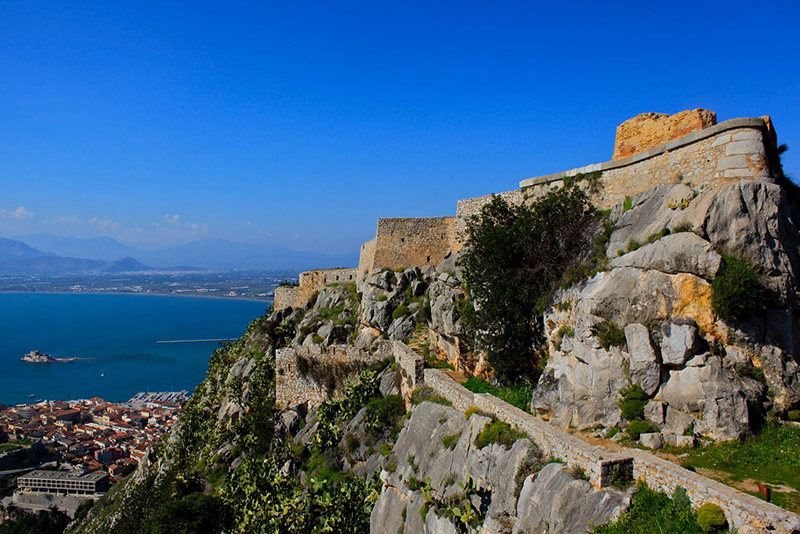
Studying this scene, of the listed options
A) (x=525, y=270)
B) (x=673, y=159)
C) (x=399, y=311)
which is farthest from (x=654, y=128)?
(x=399, y=311)

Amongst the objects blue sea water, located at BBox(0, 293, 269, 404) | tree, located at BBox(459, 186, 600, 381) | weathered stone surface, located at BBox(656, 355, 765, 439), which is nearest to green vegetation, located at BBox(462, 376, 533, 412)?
tree, located at BBox(459, 186, 600, 381)

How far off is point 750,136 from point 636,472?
7959 mm

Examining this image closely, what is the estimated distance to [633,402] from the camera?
10109 millimetres

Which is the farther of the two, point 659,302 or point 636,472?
point 659,302

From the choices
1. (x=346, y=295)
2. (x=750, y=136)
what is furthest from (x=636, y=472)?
(x=346, y=295)

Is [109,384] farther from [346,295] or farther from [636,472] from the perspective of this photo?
[636,472]

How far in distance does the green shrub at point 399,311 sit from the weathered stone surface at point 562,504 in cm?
1314

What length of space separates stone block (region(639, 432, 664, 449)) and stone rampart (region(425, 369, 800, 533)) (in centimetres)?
100

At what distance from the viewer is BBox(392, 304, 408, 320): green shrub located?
72.7 feet

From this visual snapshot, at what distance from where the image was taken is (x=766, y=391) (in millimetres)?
9648

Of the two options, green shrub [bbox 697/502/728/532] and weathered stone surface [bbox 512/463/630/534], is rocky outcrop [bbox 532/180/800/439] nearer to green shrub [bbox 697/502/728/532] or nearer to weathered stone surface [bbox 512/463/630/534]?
weathered stone surface [bbox 512/463/630/534]

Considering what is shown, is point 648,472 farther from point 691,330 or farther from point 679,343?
point 691,330

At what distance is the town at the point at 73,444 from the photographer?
181 ft

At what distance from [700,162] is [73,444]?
79559 mm
